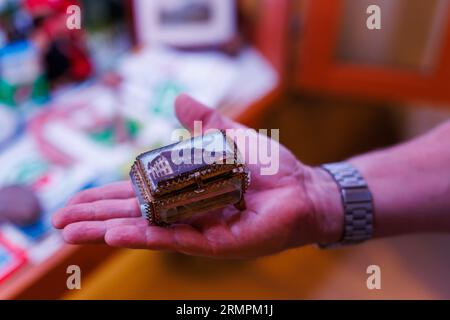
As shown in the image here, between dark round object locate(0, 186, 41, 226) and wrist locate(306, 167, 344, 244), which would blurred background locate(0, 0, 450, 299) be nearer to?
dark round object locate(0, 186, 41, 226)

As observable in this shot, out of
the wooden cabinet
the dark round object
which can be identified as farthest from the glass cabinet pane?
the dark round object

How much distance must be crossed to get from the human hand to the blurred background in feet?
0.59

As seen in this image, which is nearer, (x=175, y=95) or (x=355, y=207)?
(x=355, y=207)

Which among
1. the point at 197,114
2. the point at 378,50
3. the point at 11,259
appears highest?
the point at 378,50

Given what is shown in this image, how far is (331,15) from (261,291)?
65 cm

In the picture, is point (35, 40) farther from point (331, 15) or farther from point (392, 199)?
point (392, 199)

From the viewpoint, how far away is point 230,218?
629mm

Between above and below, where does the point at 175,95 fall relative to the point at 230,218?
above

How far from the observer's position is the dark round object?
2.55ft

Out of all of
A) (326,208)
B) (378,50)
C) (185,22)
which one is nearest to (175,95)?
(185,22)

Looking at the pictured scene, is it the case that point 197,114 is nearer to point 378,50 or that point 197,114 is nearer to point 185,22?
point 185,22

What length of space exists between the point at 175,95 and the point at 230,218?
0.45m

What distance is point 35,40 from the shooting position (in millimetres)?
1080
